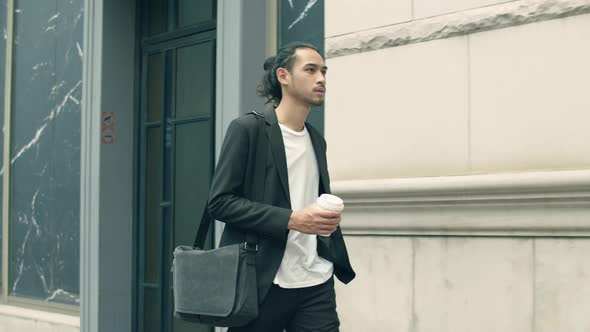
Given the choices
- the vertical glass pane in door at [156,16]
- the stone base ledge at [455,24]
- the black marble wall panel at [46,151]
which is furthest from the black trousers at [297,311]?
the black marble wall panel at [46,151]

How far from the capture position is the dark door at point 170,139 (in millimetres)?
7078

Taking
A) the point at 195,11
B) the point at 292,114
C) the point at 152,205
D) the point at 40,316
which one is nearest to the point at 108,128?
the point at 152,205

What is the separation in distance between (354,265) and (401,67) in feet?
4.02

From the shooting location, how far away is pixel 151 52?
25.1 ft

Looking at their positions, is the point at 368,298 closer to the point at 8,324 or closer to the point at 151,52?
the point at 151,52

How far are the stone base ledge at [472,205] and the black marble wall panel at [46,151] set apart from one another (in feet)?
12.4

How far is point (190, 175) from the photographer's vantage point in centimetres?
718

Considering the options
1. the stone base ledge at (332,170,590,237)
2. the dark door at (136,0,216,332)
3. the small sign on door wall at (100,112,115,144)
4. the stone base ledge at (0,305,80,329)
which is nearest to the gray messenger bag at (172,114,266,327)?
the stone base ledge at (332,170,590,237)

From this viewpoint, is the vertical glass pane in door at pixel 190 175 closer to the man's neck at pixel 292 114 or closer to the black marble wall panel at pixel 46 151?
the black marble wall panel at pixel 46 151

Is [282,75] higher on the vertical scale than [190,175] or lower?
higher

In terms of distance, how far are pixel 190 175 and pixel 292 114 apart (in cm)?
335

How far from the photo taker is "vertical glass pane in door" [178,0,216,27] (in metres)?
7.07

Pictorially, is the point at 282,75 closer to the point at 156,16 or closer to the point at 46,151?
the point at 156,16

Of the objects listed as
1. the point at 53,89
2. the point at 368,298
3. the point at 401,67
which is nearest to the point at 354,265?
the point at 368,298
